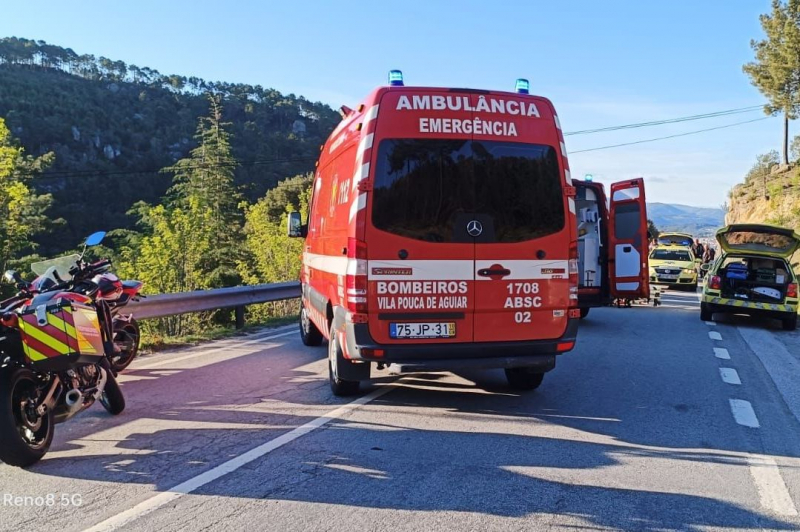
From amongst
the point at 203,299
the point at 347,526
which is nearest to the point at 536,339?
the point at 347,526

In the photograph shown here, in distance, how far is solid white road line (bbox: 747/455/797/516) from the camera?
12.8 ft

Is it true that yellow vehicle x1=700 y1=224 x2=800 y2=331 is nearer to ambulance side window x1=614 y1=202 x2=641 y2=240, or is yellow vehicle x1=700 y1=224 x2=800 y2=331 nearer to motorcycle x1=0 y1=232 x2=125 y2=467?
ambulance side window x1=614 y1=202 x2=641 y2=240

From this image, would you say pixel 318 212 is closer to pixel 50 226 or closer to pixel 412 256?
pixel 412 256

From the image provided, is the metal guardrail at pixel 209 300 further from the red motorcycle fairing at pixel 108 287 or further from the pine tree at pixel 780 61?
the pine tree at pixel 780 61

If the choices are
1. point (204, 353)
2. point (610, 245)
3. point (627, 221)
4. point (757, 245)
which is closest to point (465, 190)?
point (204, 353)

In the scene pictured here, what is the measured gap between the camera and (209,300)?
1088cm

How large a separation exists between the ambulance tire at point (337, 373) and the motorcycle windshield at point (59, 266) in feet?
8.16

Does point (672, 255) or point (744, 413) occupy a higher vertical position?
point (672, 255)

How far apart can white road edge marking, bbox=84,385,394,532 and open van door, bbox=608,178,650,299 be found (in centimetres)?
750

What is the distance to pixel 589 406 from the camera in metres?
6.25

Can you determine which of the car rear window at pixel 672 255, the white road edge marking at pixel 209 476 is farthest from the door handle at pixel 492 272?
the car rear window at pixel 672 255

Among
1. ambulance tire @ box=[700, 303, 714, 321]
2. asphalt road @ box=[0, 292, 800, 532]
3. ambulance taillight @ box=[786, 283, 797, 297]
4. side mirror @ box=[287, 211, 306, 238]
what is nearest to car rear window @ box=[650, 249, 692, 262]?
ambulance tire @ box=[700, 303, 714, 321]

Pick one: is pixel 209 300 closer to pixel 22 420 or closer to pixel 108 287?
pixel 108 287

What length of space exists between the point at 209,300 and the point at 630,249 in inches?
300
